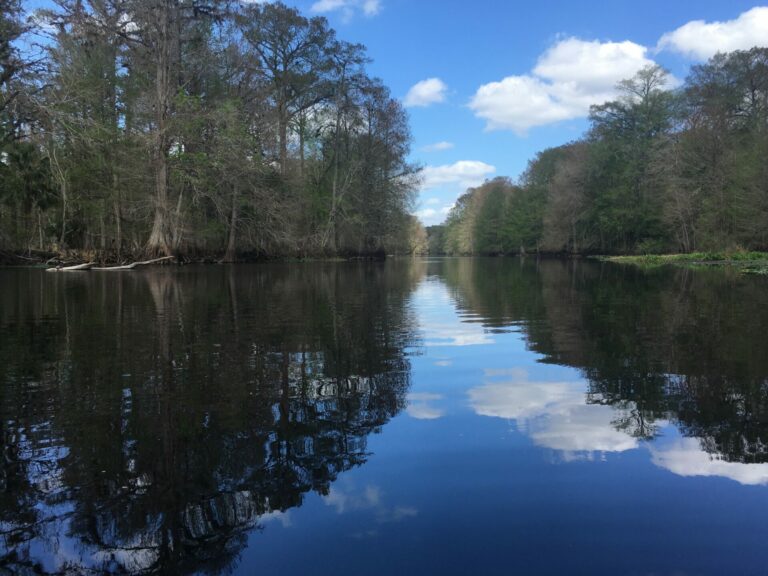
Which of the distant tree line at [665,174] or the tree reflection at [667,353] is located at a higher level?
the distant tree line at [665,174]

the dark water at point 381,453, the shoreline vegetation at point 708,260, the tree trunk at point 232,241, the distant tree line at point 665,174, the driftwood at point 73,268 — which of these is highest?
the distant tree line at point 665,174

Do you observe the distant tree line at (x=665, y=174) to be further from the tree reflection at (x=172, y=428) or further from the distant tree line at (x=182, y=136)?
the tree reflection at (x=172, y=428)

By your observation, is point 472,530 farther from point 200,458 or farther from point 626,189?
point 626,189

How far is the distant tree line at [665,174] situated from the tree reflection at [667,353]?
27050 millimetres

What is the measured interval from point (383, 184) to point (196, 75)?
20701mm

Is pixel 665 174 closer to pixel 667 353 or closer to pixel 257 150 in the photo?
pixel 257 150

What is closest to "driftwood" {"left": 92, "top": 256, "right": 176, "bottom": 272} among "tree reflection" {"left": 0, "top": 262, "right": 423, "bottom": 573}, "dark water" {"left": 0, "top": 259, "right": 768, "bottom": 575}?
"tree reflection" {"left": 0, "top": 262, "right": 423, "bottom": 573}

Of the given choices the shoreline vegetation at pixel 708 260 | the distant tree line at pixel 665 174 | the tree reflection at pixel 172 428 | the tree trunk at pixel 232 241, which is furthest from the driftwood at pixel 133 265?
the distant tree line at pixel 665 174

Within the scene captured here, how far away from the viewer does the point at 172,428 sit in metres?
4.09

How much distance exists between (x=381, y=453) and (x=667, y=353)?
4770 mm

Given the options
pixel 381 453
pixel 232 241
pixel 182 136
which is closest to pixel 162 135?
pixel 182 136

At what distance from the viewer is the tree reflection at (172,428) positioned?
271 cm

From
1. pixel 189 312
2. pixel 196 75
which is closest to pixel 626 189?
pixel 196 75

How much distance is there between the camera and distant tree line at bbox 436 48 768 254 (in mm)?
37188
